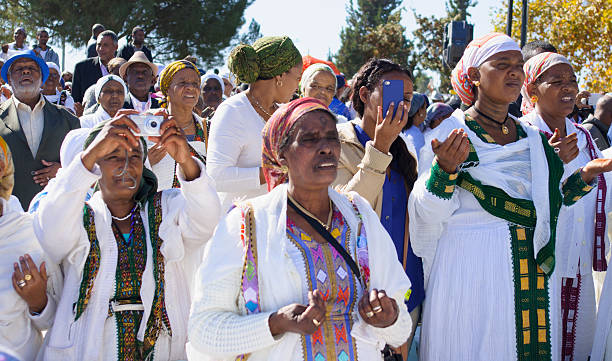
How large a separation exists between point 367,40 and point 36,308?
32.9m

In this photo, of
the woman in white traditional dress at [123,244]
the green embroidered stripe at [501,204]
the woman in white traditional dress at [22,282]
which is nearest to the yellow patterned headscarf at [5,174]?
the woman in white traditional dress at [22,282]

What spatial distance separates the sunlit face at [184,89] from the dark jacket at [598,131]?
5105mm

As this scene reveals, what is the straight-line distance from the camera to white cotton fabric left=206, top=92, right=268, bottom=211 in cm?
397

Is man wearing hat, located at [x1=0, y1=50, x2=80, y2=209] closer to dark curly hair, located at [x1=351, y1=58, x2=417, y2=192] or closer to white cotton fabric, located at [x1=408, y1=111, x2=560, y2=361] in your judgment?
dark curly hair, located at [x1=351, y1=58, x2=417, y2=192]

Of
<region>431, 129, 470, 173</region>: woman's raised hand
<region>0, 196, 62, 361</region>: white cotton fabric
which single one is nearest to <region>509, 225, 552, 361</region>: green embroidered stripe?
<region>431, 129, 470, 173</region>: woman's raised hand

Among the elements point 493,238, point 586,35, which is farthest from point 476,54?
point 586,35

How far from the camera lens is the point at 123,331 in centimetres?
302

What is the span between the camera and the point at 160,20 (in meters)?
26.9

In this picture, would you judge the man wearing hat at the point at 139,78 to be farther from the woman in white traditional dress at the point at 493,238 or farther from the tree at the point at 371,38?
the tree at the point at 371,38

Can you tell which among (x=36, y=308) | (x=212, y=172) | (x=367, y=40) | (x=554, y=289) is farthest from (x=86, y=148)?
(x=367, y=40)

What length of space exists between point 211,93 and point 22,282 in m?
6.43

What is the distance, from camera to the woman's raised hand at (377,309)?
241 centimetres

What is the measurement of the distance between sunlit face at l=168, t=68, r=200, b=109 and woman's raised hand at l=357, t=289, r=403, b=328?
11.1 ft

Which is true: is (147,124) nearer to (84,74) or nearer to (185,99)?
(185,99)
